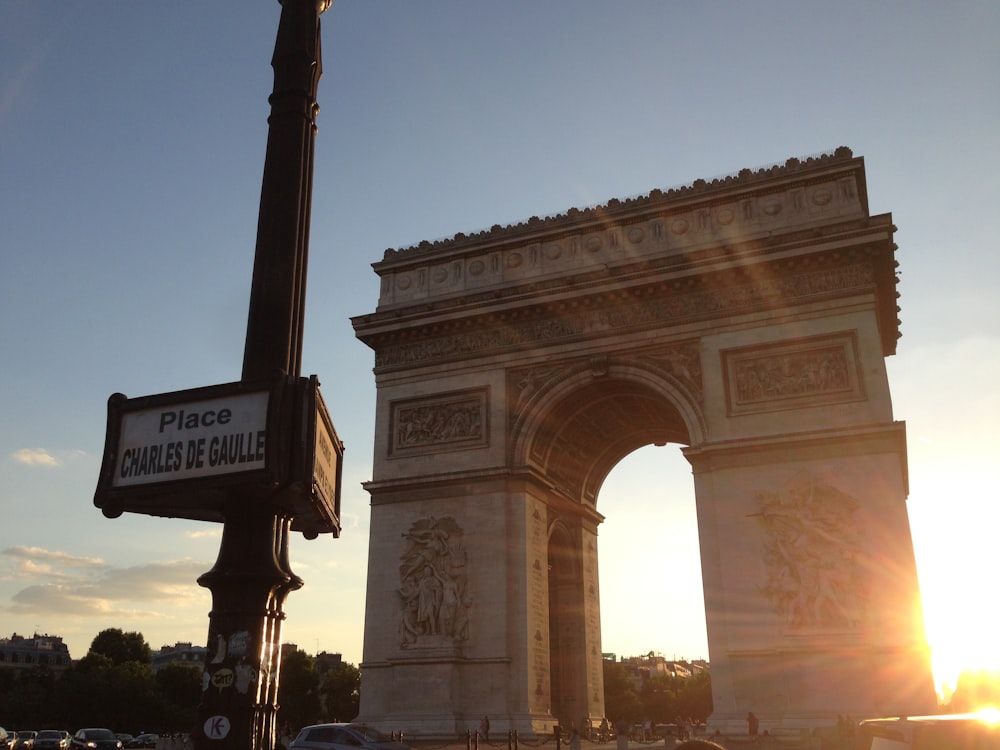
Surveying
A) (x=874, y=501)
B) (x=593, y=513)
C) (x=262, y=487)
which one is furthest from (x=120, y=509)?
(x=593, y=513)

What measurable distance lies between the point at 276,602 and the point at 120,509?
844 millimetres

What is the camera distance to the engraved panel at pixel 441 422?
27141 millimetres

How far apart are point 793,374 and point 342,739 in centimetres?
1514

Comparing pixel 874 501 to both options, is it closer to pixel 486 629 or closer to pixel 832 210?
pixel 832 210

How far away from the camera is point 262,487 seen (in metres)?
3.56

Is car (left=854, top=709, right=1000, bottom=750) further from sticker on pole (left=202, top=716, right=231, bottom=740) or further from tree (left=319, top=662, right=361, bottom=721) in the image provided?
tree (left=319, top=662, right=361, bottom=721)

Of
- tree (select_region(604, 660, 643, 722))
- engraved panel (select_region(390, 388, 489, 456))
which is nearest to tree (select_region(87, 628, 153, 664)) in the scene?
tree (select_region(604, 660, 643, 722))

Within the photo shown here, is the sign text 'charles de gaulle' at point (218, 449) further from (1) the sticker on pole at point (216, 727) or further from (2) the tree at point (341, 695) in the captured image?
(2) the tree at point (341, 695)

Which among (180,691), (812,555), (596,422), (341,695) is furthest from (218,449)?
(180,691)

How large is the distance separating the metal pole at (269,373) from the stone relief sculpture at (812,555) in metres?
20.1

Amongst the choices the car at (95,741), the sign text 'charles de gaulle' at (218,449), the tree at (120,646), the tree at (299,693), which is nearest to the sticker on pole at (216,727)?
the sign text 'charles de gaulle' at (218,449)

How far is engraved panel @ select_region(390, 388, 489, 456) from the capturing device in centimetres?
2714

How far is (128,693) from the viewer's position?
205ft

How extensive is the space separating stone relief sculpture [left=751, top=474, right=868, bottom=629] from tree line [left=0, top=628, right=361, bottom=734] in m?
45.7
